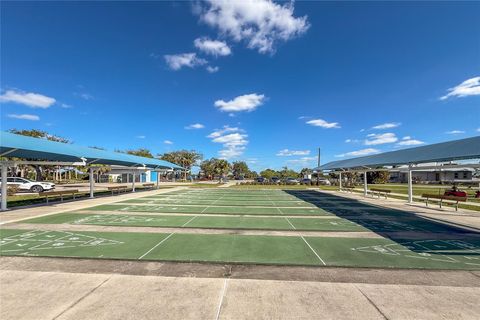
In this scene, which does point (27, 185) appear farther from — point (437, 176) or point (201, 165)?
point (437, 176)

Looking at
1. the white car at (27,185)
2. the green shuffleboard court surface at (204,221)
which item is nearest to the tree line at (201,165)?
the white car at (27,185)

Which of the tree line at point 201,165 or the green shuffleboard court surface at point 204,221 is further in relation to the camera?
the tree line at point 201,165

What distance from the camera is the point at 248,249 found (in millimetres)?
8320

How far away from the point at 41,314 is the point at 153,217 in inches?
371

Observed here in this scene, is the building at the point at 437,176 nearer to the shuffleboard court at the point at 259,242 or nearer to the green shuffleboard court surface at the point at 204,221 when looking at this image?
the shuffleboard court at the point at 259,242

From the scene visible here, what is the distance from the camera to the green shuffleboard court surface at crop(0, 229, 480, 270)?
7328 millimetres

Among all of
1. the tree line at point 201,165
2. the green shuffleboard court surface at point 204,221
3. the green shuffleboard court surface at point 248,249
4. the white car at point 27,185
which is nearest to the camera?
the green shuffleboard court surface at point 248,249

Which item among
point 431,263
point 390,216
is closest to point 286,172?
Answer: point 390,216

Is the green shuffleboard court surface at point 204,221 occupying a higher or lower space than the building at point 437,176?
lower

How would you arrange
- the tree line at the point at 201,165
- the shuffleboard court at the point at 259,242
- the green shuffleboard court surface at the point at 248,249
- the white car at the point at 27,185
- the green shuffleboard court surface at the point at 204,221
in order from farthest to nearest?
1. the tree line at the point at 201,165
2. the white car at the point at 27,185
3. the green shuffleboard court surface at the point at 204,221
4. the shuffleboard court at the point at 259,242
5. the green shuffleboard court surface at the point at 248,249

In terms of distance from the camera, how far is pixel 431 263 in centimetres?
723

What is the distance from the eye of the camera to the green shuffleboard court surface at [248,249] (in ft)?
24.0

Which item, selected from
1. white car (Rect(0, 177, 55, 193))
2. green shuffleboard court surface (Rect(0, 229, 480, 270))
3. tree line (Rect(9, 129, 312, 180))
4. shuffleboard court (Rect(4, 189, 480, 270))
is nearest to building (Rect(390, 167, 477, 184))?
tree line (Rect(9, 129, 312, 180))

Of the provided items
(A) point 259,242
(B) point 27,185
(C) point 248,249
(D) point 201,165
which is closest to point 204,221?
(A) point 259,242
